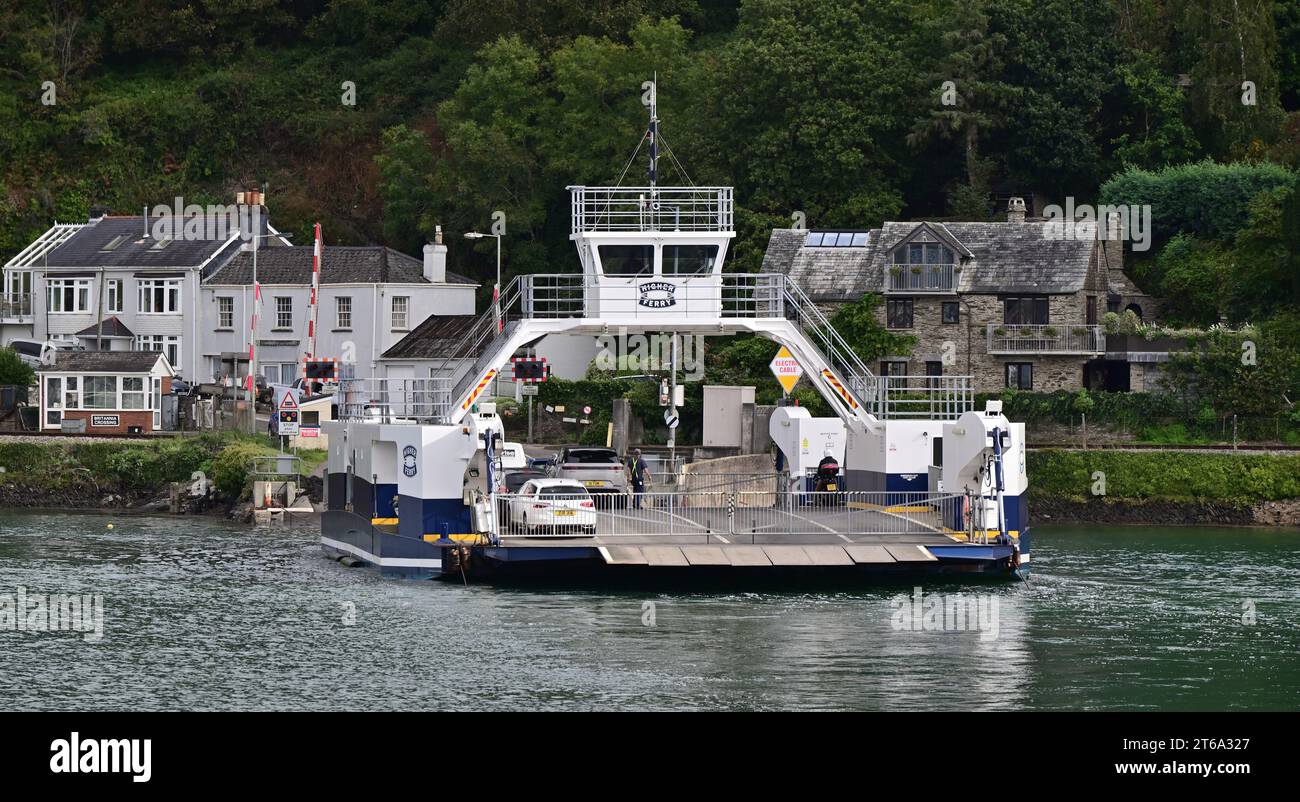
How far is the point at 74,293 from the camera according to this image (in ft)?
292

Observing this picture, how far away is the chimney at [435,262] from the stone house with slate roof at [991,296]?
14.2m

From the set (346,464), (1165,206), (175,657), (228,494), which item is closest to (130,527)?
(228,494)

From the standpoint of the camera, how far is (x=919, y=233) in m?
78.0

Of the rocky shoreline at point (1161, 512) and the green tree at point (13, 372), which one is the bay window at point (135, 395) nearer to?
the green tree at point (13, 372)

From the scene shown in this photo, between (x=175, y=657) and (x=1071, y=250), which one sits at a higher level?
(x=1071, y=250)

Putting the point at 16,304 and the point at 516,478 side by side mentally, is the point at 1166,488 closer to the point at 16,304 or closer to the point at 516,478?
the point at 516,478

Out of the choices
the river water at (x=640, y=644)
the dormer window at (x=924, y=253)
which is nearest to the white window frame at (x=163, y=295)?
the dormer window at (x=924, y=253)

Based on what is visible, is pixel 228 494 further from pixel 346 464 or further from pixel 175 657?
pixel 175 657

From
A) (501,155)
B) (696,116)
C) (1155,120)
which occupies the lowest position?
(501,155)

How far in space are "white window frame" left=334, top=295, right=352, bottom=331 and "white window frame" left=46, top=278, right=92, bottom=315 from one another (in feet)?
36.9

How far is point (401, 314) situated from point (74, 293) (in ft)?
48.4

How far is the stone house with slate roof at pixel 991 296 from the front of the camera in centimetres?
7619

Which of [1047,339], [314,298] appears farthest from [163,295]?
[1047,339]

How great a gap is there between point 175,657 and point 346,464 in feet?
49.3
